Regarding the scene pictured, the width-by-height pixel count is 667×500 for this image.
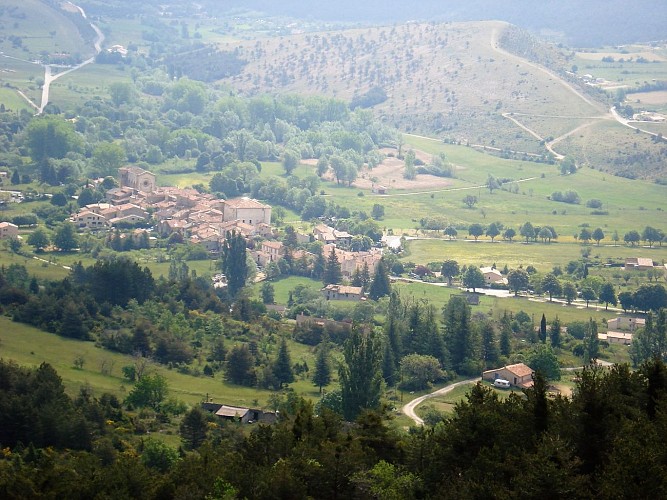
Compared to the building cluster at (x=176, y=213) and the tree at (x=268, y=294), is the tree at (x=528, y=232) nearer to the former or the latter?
the building cluster at (x=176, y=213)

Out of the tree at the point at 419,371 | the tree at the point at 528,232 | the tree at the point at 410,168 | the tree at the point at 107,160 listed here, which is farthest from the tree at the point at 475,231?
the tree at the point at 419,371

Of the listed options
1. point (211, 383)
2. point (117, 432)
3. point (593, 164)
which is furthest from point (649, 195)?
point (117, 432)

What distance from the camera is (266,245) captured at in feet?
307

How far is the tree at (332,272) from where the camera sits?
87.5 metres

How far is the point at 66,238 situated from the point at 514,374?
125ft

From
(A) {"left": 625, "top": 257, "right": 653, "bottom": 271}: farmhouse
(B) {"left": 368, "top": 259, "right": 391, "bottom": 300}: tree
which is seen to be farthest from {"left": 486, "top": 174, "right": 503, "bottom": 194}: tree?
(B) {"left": 368, "top": 259, "right": 391, "bottom": 300}: tree

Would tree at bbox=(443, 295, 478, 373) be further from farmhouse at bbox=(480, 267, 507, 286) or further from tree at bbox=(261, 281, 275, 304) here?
farmhouse at bbox=(480, 267, 507, 286)

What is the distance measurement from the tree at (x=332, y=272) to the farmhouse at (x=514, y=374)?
82.2 ft

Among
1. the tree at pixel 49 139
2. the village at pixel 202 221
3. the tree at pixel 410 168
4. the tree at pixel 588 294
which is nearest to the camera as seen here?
the tree at pixel 588 294

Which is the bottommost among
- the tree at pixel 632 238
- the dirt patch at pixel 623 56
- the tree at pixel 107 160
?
the tree at pixel 632 238

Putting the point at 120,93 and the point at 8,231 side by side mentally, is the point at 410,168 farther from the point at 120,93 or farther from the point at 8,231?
the point at 8,231

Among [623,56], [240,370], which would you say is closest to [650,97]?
[623,56]

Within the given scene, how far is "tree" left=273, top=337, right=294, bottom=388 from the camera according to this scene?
60.8 m

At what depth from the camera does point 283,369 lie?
60.9 meters
